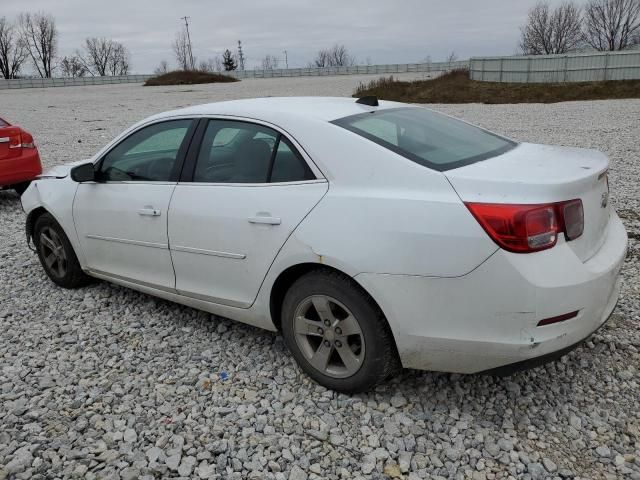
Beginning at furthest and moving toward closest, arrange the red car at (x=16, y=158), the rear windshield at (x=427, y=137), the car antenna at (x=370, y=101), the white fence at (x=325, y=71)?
the white fence at (x=325, y=71) → the red car at (x=16, y=158) → the car antenna at (x=370, y=101) → the rear windshield at (x=427, y=137)

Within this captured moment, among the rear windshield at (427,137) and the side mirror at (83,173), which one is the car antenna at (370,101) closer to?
the rear windshield at (427,137)

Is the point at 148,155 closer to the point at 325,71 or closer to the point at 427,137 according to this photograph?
the point at 427,137

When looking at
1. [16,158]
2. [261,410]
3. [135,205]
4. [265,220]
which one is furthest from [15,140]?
[261,410]

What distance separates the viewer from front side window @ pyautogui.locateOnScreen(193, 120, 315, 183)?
2996mm

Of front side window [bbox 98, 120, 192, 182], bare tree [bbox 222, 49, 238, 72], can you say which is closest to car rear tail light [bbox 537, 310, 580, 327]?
front side window [bbox 98, 120, 192, 182]

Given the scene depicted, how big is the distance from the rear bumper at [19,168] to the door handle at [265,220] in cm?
597

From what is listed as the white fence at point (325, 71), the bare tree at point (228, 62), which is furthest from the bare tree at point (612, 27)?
the bare tree at point (228, 62)

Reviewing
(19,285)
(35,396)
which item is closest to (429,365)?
(35,396)

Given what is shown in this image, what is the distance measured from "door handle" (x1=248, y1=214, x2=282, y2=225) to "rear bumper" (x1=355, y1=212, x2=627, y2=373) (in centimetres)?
58

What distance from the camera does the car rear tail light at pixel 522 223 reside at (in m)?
2.31

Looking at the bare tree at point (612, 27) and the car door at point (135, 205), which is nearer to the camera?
the car door at point (135, 205)

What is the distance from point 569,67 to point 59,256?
25760 mm

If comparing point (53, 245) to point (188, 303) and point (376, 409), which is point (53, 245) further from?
point (376, 409)

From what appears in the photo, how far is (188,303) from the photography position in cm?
360
